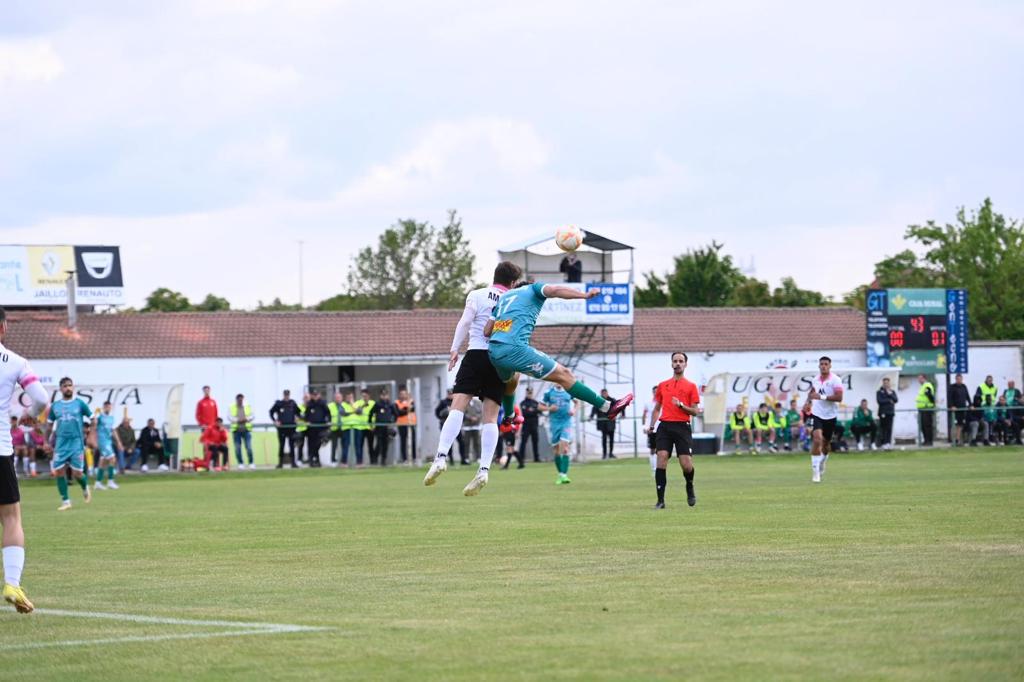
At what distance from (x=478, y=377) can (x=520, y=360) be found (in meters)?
0.79

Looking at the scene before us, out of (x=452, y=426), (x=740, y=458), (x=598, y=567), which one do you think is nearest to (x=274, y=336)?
(x=740, y=458)

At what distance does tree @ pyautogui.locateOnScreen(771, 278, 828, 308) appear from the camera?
9188 centimetres

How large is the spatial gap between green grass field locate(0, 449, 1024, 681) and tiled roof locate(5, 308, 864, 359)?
33143mm

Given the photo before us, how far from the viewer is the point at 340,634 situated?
840 centimetres

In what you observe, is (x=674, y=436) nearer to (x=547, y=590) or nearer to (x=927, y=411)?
(x=547, y=590)

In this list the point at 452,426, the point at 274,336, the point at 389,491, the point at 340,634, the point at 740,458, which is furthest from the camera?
the point at 274,336

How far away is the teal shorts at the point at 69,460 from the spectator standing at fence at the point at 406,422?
16052 mm

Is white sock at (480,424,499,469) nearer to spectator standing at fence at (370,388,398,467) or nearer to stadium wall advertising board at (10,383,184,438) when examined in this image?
spectator standing at fence at (370,388,398,467)

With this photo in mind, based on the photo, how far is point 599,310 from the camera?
1855 inches

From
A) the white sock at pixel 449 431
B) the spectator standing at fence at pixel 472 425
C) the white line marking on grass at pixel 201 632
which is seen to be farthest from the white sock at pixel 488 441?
the spectator standing at fence at pixel 472 425

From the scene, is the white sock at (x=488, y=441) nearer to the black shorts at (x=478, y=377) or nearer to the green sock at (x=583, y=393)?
the black shorts at (x=478, y=377)

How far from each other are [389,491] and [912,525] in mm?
12994

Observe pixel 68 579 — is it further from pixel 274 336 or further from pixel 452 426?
pixel 274 336

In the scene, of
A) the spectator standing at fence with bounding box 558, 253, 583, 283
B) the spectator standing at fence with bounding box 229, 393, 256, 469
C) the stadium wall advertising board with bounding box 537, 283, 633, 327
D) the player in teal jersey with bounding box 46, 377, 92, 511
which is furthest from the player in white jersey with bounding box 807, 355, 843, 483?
the spectator standing at fence with bounding box 558, 253, 583, 283
